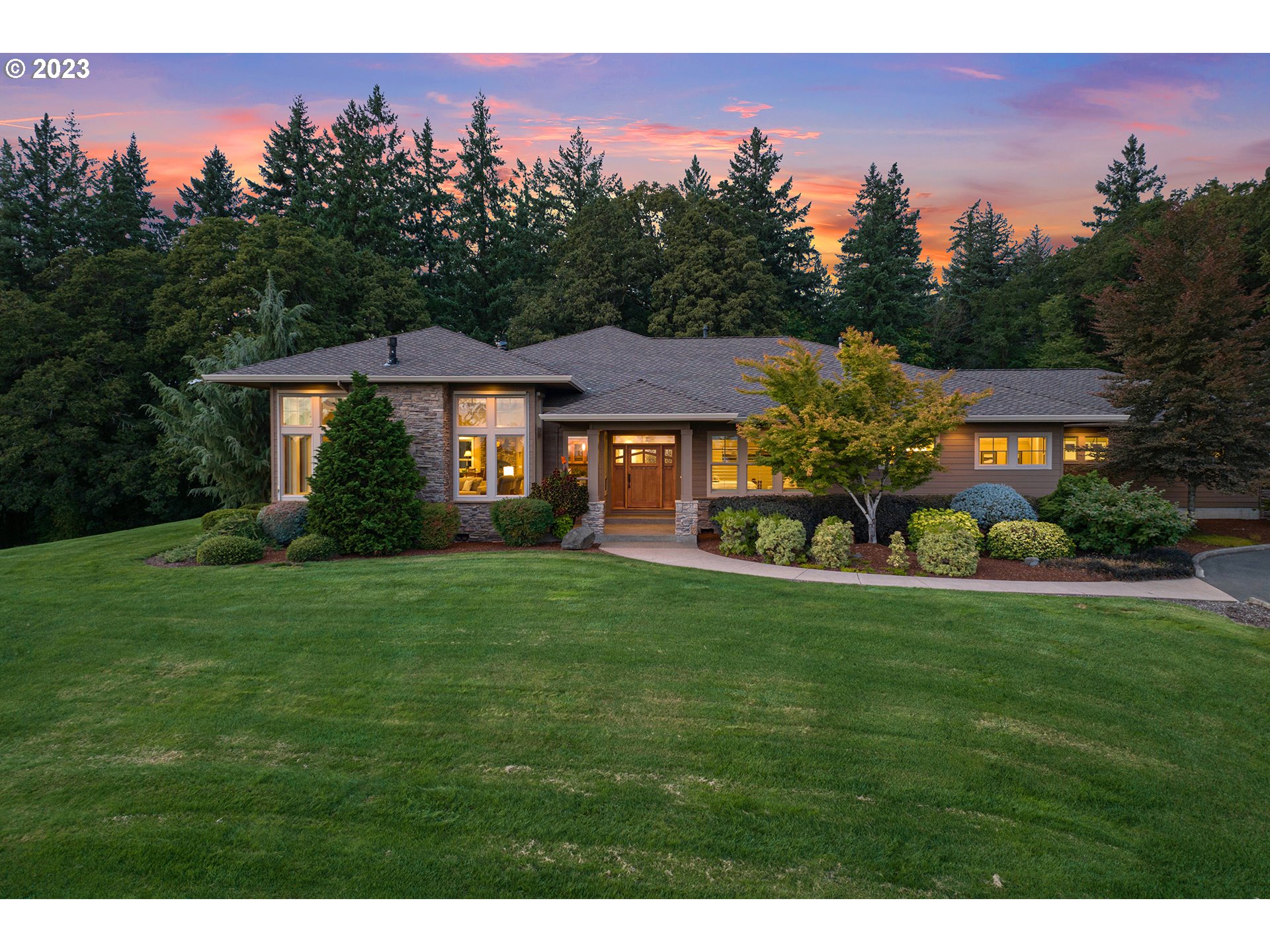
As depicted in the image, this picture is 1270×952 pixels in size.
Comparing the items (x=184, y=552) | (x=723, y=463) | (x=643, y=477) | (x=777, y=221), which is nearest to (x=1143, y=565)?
(x=723, y=463)

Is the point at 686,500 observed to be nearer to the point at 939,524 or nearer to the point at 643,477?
the point at 643,477

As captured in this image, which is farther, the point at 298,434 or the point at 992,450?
the point at 992,450

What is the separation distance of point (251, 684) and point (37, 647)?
3.17 metres

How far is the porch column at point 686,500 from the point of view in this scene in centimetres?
1450

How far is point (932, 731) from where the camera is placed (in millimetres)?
5234

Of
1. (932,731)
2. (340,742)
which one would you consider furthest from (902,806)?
(340,742)

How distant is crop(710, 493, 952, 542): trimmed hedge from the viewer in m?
13.8

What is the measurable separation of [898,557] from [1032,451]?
7.31 meters

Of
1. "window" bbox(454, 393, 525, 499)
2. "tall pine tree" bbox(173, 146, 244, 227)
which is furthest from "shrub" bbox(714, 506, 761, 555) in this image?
"tall pine tree" bbox(173, 146, 244, 227)

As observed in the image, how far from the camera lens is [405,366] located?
48.6 feet

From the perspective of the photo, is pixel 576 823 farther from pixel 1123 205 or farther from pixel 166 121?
pixel 1123 205

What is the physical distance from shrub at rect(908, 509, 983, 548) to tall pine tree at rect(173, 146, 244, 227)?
3733 cm

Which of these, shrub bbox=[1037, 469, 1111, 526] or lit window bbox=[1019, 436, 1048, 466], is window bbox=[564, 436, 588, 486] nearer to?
shrub bbox=[1037, 469, 1111, 526]

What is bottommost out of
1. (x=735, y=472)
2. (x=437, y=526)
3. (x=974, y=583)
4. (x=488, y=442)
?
(x=974, y=583)
